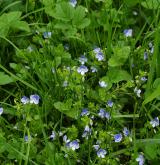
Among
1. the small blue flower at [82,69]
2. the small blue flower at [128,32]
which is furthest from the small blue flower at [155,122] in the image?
the small blue flower at [128,32]

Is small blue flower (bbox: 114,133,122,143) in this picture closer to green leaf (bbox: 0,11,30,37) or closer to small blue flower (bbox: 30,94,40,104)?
small blue flower (bbox: 30,94,40,104)

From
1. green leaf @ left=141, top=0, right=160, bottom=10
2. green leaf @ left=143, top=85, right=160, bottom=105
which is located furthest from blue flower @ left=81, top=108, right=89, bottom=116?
green leaf @ left=141, top=0, right=160, bottom=10

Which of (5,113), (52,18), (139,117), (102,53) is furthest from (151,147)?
(52,18)

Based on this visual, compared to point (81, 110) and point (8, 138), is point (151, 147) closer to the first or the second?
point (81, 110)

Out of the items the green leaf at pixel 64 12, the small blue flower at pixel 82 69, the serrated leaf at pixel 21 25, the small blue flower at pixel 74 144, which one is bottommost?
the small blue flower at pixel 74 144

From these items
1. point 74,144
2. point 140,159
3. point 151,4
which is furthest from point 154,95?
point 151,4

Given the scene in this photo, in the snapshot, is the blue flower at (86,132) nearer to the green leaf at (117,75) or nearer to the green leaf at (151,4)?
the green leaf at (117,75)
